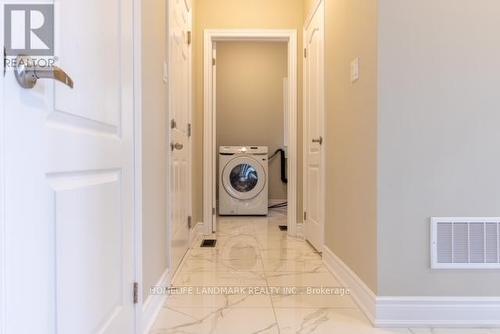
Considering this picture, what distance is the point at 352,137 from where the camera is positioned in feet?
6.72

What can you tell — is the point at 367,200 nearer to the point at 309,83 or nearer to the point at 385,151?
the point at 385,151

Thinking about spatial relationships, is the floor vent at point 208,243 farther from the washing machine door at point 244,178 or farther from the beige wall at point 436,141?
the beige wall at point 436,141

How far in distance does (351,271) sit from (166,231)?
1062mm

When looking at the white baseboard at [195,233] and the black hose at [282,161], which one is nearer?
the white baseboard at [195,233]

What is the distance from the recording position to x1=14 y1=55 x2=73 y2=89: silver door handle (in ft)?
2.09

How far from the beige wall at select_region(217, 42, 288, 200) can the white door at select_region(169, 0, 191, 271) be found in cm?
255

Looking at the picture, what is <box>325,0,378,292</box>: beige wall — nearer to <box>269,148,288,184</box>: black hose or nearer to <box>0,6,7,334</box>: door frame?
<box>0,6,7,334</box>: door frame

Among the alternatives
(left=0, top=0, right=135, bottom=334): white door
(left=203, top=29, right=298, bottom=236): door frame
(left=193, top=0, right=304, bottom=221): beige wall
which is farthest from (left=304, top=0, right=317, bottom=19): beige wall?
(left=0, top=0, right=135, bottom=334): white door

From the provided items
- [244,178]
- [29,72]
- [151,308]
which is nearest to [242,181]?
[244,178]

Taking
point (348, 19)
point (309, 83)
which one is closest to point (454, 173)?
point (348, 19)

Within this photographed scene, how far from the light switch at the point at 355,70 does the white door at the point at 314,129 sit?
2.45 ft

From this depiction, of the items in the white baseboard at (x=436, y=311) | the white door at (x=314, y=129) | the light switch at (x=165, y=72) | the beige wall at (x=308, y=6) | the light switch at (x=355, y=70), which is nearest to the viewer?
the white baseboard at (x=436, y=311)

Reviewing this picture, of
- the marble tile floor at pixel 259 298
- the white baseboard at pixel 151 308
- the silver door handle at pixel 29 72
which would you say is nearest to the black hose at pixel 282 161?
the marble tile floor at pixel 259 298

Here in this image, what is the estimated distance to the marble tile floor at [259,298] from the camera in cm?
163
